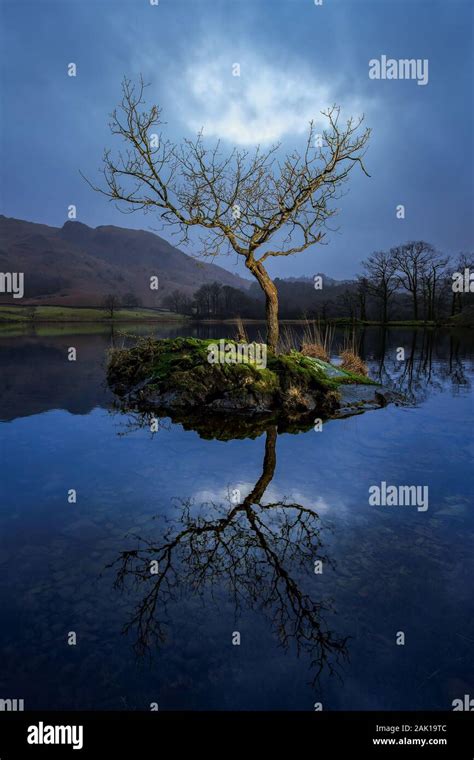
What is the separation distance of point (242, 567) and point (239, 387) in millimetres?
8241

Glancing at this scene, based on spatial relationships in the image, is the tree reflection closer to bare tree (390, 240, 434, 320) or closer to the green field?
bare tree (390, 240, 434, 320)

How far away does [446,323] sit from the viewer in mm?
65250

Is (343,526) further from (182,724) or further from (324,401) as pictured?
(324,401)

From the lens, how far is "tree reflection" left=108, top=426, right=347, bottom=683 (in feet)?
13.0

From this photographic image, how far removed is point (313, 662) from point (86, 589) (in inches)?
94.6

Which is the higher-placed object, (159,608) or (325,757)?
(159,608)

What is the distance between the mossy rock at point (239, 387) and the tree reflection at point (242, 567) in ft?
20.3

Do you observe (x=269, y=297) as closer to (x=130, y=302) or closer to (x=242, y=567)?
(x=242, y=567)

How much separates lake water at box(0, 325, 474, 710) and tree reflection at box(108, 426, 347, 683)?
0.07 ft

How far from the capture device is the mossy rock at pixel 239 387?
508 inches

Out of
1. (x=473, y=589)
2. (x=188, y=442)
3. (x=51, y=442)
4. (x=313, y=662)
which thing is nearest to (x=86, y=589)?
(x=313, y=662)

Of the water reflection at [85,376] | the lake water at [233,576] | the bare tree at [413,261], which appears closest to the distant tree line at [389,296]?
the bare tree at [413,261]

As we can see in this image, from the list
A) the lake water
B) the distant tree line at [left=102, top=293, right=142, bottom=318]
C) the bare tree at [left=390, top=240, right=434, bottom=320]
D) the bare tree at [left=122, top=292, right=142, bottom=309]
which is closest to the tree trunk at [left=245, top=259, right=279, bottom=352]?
the lake water

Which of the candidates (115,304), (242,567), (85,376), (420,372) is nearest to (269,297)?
(85,376)
